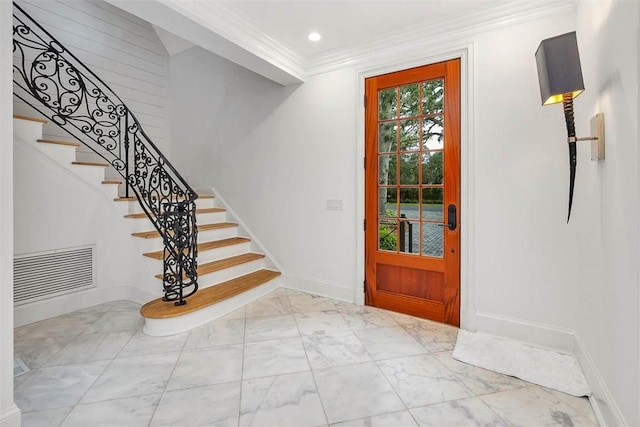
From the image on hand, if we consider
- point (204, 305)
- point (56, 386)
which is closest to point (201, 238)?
point (204, 305)

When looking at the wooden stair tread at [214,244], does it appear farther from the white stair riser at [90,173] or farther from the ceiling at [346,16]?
the ceiling at [346,16]

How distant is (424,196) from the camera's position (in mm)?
2795

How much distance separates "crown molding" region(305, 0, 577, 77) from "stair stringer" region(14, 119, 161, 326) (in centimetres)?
277

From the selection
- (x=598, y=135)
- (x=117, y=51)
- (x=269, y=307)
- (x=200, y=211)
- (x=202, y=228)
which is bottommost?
(x=269, y=307)

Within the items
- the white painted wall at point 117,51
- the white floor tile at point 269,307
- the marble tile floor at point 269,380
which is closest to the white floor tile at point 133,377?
the marble tile floor at point 269,380

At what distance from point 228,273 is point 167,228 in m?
1.01

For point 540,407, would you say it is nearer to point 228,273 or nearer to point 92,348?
point 228,273

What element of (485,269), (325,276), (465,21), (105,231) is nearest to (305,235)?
(325,276)

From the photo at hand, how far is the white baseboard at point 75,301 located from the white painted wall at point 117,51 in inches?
84.5

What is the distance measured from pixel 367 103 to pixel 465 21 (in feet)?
3.48

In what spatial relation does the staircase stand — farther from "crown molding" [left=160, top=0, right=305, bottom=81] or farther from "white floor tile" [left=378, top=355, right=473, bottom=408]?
"white floor tile" [left=378, top=355, right=473, bottom=408]

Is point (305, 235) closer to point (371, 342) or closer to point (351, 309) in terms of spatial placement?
point (351, 309)
